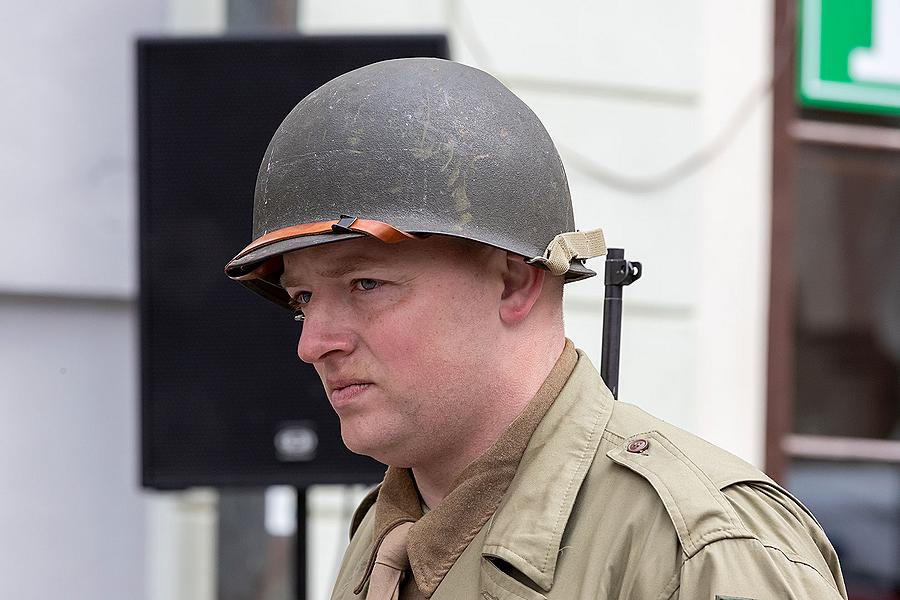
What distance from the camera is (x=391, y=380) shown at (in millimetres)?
1790

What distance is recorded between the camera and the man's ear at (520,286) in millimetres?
1850

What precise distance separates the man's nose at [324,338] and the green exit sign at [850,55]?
12.1 ft

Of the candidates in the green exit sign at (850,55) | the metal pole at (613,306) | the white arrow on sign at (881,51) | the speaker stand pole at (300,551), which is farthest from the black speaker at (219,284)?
the white arrow on sign at (881,51)

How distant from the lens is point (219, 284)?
10.9 ft

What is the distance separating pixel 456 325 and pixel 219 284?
1626 mm

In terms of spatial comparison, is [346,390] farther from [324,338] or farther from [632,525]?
[632,525]

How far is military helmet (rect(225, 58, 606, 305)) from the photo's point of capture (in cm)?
178

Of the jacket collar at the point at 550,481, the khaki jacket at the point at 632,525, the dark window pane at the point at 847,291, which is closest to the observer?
the khaki jacket at the point at 632,525

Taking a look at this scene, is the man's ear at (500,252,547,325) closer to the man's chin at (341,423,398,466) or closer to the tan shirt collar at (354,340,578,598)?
the tan shirt collar at (354,340,578,598)

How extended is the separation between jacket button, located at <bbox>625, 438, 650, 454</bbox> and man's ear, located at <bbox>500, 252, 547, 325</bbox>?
0.22 meters

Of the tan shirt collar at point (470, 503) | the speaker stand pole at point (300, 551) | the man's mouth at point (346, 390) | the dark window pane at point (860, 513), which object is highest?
the man's mouth at point (346, 390)

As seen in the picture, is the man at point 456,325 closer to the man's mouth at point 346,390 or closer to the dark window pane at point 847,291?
the man's mouth at point 346,390

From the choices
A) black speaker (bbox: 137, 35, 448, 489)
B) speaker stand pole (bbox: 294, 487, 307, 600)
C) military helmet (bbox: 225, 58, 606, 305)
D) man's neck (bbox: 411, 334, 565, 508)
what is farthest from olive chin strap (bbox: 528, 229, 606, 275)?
speaker stand pole (bbox: 294, 487, 307, 600)

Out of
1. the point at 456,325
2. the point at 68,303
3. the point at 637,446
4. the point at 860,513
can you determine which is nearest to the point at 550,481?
the point at 637,446
